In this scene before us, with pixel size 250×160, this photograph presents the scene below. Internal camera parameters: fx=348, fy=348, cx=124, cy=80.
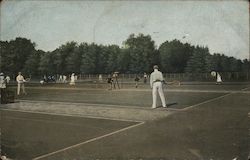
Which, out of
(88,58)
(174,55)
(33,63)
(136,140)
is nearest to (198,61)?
(174,55)

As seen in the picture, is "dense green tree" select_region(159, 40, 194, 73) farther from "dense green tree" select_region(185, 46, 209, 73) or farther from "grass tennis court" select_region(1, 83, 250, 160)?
"grass tennis court" select_region(1, 83, 250, 160)

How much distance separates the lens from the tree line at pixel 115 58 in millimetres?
4566

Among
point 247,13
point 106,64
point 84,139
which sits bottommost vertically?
point 84,139

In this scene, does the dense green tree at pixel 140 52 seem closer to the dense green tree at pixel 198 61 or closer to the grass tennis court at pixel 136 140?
the dense green tree at pixel 198 61

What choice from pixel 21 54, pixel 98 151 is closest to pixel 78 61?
pixel 21 54

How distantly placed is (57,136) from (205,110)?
2.79 m

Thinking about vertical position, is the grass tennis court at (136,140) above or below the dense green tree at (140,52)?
below

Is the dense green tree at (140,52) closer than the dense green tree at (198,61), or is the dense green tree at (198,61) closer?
the dense green tree at (198,61)

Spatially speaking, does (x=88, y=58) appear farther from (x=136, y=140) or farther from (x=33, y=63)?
(x=136, y=140)

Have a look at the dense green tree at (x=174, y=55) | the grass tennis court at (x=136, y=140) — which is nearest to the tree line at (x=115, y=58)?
the dense green tree at (x=174, y=55)

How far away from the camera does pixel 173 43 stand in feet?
14.8

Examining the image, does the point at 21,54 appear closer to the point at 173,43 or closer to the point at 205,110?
the point at 173,43

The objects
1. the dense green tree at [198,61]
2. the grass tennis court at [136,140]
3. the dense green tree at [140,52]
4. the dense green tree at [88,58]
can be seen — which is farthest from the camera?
the dense green tree at [88,58]

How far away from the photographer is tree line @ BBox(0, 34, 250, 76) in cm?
457
